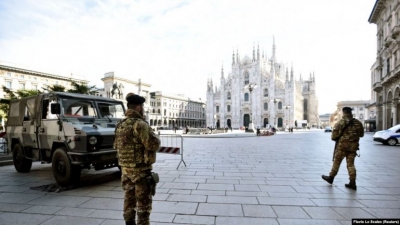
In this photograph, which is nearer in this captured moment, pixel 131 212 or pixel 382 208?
pixel 131 212

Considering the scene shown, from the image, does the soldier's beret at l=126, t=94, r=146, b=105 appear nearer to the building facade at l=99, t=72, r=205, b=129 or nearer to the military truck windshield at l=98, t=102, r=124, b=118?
the military truck windshield at l=98, t=102, r=124, b=118

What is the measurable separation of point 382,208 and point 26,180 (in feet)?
26.8

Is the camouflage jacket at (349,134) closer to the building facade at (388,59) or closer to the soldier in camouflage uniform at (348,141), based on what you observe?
the soldier in camouflage uniform at (348,141)

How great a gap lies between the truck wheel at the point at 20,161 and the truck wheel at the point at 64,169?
2.31 m

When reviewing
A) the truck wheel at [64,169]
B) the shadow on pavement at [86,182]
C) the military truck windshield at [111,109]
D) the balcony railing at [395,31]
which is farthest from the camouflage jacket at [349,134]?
the balcony railing at [395,31]

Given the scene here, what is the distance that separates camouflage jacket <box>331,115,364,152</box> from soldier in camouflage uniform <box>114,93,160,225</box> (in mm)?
4527

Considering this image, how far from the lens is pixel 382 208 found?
391 centimetres

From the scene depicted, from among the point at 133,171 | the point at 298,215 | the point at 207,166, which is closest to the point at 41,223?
the point at 133,171

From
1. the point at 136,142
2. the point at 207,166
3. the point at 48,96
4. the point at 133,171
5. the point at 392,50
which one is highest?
the point at 392,50

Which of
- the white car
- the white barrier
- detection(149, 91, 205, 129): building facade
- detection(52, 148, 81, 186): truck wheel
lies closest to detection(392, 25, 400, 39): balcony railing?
the white car

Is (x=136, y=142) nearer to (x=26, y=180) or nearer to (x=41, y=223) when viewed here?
(x=41, y=223)

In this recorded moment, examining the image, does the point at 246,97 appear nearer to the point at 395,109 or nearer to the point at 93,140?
the point at 395,109

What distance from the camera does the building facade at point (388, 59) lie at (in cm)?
2367

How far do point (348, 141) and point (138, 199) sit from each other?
191 inches
